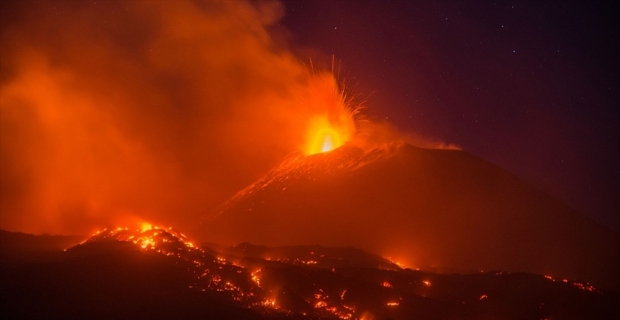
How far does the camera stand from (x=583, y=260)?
54.4 meters

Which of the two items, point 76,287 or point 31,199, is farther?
point 31,199

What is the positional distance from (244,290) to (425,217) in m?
31.5

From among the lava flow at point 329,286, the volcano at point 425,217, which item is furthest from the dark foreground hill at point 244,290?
the volcano at point 425,217

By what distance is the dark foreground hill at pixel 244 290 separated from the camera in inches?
1003

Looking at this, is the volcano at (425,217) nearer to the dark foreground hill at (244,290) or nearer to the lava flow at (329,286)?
the lava flow at (329,286)

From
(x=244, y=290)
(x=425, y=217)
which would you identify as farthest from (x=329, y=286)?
(x=425, y=217)

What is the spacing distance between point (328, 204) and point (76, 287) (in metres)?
37.6

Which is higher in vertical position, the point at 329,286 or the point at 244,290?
the point at 329,286

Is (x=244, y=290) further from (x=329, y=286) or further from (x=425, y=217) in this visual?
(x=425, y=217)

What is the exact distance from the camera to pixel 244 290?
103 ft

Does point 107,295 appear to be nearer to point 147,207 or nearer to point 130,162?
point 147,207

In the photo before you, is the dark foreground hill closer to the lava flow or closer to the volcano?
the lava flow

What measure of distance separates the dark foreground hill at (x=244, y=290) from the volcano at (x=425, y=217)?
41.7 feet

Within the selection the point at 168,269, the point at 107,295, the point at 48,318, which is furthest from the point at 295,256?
the point at 48,318
